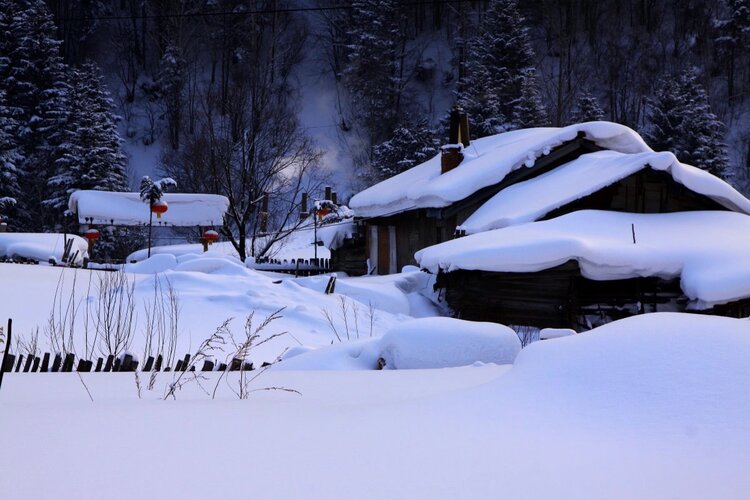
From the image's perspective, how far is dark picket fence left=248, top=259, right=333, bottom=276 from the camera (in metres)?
22.4

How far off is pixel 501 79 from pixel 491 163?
2112 cm

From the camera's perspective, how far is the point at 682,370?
9.82 ft

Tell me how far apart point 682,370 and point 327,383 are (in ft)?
8.30

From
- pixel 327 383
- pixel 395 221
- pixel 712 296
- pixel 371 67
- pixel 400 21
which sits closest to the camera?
pixel 327 383

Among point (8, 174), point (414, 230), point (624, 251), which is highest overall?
point (8, 174)

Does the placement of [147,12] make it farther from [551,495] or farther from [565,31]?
[551,495]

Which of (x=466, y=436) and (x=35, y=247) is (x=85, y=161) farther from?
(x=466, y=436)

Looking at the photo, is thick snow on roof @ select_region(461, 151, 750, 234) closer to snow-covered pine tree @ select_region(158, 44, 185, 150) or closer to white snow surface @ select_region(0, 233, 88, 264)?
white snow surface @ select_region(0, 233, 88, 264)

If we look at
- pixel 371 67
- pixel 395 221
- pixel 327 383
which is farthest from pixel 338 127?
pixel 327 383

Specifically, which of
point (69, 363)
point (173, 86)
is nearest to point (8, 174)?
point (173, 86)

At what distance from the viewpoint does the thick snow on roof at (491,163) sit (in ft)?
57.3

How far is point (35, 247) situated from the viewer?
67.6 ft

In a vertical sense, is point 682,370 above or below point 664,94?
below

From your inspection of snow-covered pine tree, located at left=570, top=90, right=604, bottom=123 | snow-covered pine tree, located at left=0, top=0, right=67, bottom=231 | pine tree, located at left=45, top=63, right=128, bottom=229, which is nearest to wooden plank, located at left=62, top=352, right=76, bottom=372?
pine tree, located at left=45, top=63, right=128, bottom=229
